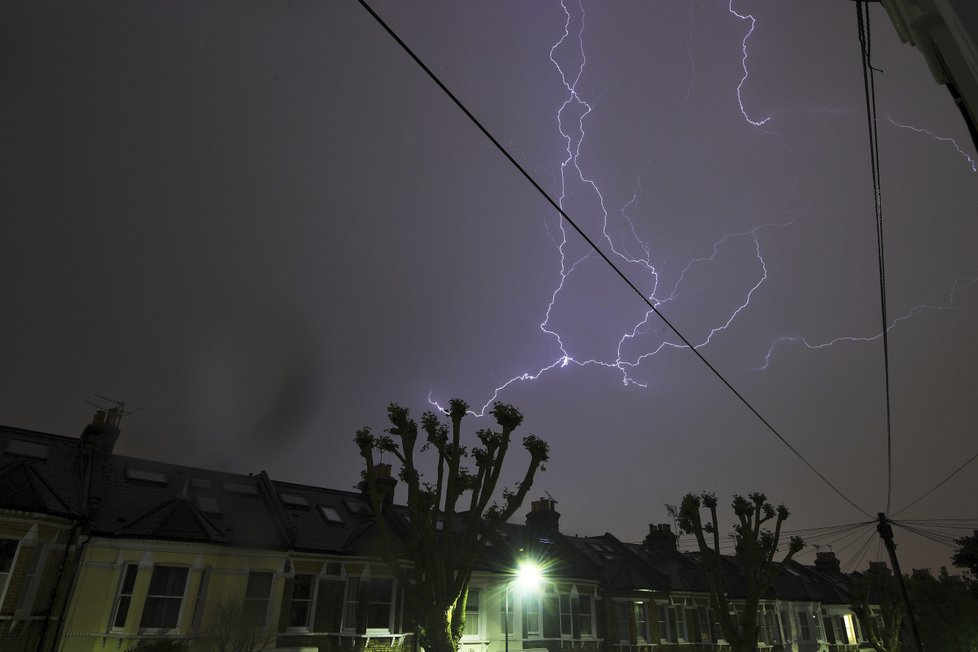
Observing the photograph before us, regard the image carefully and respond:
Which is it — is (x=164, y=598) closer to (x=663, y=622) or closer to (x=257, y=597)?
(x=257, y=597)

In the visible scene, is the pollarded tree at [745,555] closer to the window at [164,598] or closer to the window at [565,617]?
the window at [565,617]

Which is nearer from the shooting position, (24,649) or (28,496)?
(24,649)

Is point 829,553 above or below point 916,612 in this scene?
above

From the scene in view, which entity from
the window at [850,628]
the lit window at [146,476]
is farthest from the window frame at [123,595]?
the window at [850,628]

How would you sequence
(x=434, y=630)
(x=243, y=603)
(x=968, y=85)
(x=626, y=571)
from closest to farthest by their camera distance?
(x=968, y=85) → (x=434, y=630) → (x=243, y=603) → (x=626, y=571)

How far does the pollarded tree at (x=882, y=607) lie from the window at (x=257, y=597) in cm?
3349

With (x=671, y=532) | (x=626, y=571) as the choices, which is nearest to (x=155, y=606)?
(x=626, y=571)

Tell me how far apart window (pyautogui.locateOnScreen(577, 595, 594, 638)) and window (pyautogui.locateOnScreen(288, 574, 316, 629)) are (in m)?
13.9

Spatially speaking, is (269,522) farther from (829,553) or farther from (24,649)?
(829,553)

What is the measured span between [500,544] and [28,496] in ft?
62.9

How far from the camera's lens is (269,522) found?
20656 millimetres

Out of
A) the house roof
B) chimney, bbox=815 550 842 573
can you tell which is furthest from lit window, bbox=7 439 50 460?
chimney, bbox=815 550 842 573

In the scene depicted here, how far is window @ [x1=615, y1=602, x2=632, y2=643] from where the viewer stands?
2775 centimetres

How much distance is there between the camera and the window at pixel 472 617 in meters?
22.6
